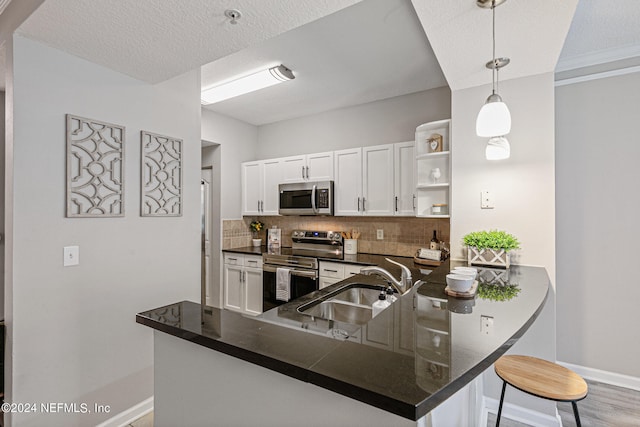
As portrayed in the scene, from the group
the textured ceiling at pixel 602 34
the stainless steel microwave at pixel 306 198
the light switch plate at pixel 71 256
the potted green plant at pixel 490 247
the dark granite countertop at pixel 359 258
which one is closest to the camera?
the light switch plate at pixel 71 256

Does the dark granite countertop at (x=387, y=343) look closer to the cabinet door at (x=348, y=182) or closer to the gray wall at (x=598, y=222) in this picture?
the gray wall at (x=598, y=222)

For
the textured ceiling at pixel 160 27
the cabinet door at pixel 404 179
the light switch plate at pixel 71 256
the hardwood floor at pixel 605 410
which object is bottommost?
the hardwood floor at pixel 605 410

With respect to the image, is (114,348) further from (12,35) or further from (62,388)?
(12,35)

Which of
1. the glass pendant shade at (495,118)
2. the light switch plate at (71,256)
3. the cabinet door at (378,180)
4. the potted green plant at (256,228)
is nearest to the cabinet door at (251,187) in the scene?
the potted green plant at (256,228)

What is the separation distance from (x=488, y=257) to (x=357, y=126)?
2.31 metres

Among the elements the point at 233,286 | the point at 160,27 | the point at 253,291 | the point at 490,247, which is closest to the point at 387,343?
the point at 490,247

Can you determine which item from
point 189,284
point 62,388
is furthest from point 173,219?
point 62,388

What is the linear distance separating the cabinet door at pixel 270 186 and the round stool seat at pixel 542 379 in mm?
2996

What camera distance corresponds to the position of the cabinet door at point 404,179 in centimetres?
310

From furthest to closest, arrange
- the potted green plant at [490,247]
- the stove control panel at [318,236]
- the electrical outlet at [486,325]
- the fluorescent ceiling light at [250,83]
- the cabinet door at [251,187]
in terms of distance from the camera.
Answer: the cabinet door at [251,187] → the stove control panel at [318,236] → the fluorescent ceiling light at [250,83] → the potted green plant at [490,247] → the electrical outlet at [486,325]

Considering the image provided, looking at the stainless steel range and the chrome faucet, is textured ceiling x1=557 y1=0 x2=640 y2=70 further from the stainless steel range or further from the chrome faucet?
the stainless steel range

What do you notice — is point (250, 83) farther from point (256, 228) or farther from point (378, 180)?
point (256, 228)

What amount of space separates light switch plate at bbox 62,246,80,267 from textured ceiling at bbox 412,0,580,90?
227cm

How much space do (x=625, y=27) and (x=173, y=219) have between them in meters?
3.43
